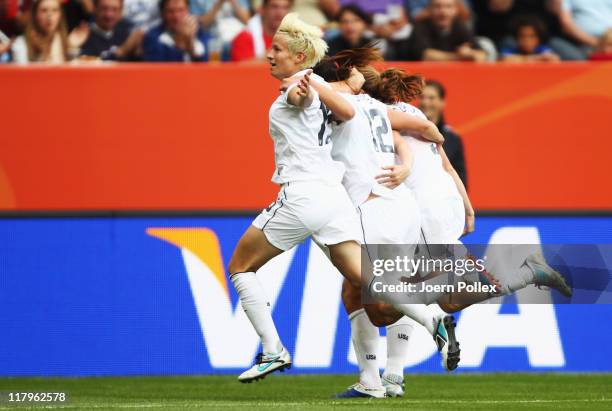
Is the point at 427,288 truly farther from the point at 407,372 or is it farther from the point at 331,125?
the point at 407,372

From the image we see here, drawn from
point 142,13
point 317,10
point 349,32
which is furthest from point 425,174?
point 142,13

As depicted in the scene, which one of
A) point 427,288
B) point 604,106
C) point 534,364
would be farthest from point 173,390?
point 604,106

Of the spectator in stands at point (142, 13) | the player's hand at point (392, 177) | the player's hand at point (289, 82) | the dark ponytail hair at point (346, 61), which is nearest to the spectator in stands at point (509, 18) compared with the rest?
the spectator in stands at point (142, 13)

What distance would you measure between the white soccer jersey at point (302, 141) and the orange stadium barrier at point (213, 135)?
3031 mm

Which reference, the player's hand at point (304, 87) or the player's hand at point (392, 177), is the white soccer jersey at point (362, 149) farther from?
the player's hand at point (304, 87)

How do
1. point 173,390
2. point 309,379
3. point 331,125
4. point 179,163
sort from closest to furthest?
point 331,125 → point 173,390 → point 309,379 → point 179,163

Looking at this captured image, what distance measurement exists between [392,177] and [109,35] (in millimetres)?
4224

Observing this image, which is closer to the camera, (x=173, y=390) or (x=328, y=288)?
(x=173, y=390)

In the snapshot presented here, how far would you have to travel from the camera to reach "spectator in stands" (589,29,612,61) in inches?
443

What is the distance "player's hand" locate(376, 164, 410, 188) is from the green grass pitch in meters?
1.27

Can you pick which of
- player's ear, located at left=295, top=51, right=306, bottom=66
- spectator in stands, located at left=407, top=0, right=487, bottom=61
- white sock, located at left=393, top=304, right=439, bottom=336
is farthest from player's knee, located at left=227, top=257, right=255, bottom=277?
spectator in stands, located at left=407, top=0, right=487, bottom=61

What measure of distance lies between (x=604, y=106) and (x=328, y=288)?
2800 mm

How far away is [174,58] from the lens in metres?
10.9

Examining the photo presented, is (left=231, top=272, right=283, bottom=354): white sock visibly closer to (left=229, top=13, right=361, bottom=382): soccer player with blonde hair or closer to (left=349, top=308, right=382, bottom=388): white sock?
(left=229, top=13, right=361, bottom=382): soccer player with blonde hair
